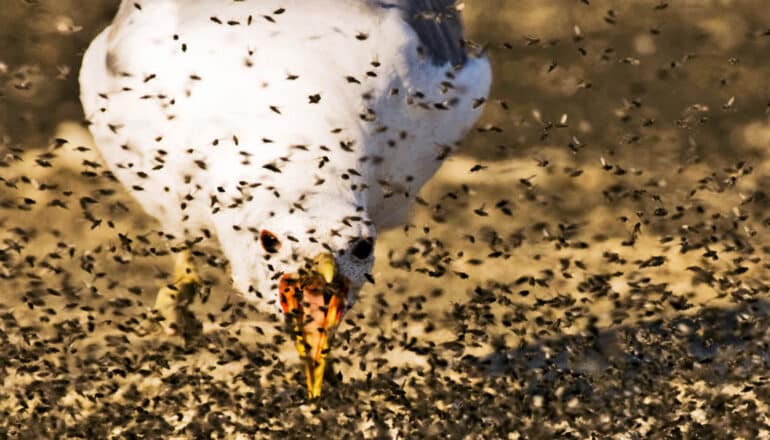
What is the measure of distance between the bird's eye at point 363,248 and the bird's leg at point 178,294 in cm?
239

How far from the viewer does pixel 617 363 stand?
22.0 ft

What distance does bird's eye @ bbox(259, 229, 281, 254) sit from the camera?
4973 millimetres

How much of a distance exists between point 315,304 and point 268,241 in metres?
0.36

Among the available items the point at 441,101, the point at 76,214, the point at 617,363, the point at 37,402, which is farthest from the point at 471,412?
the point at 76,214

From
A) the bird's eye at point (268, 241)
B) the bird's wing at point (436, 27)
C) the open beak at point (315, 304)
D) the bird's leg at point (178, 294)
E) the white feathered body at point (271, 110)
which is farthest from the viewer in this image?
the bird's leg at point (178, 294)

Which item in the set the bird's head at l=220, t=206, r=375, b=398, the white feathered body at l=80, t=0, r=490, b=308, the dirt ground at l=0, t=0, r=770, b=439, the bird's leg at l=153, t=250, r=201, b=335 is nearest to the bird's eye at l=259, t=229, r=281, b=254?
the bird's head at l=220, t=206, r=375, b=398

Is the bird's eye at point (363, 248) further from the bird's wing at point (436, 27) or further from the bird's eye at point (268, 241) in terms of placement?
the bird's wing at point (436, 27)

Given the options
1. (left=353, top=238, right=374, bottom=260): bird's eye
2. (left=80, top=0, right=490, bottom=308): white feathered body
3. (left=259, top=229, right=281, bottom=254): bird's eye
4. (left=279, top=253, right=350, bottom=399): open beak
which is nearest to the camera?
(left=279, top=253, right=350, bottom=399): open beak

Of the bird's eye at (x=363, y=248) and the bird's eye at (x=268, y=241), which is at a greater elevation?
the bird's eye at (x=363, y=248)

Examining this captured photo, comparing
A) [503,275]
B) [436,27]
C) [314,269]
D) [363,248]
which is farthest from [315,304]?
[503,275]

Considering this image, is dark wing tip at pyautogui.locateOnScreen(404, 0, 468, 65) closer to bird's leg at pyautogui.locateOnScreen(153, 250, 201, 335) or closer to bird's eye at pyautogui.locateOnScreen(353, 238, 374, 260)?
bird's eye at pyautogui.locateOnScreen(353, 238, 374, 260)

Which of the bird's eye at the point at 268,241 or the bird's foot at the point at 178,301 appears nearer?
the bird's eye at the point at 268,241

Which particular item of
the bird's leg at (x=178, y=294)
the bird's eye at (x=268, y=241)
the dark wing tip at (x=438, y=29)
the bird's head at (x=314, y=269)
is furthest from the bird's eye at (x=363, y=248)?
the bird's leg at (x=178, y=294)

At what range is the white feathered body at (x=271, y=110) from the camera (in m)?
5.31
